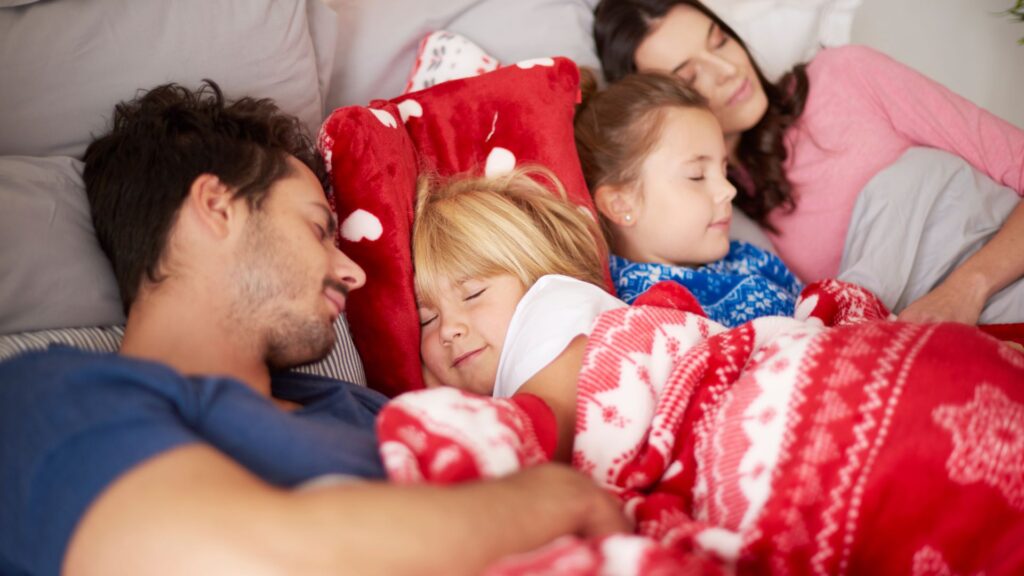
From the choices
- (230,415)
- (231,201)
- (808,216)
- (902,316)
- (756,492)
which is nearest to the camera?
(230,415)

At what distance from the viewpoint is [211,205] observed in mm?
1067

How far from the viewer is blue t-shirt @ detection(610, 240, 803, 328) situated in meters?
1.58

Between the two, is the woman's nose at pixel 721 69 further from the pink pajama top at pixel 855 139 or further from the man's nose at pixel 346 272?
the man's nose at pixel 346 272

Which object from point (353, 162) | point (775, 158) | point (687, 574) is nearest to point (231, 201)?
point (353, 162)

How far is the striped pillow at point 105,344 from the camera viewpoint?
98 cm

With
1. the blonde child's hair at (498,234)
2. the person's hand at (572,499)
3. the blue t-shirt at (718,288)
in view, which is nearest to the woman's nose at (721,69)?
the blue t-shirt at (718,288)

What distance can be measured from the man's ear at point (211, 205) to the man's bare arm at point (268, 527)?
1.44ft

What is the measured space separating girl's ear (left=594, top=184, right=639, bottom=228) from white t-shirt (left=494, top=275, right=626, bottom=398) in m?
0.44

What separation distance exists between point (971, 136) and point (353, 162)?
4.78 ft

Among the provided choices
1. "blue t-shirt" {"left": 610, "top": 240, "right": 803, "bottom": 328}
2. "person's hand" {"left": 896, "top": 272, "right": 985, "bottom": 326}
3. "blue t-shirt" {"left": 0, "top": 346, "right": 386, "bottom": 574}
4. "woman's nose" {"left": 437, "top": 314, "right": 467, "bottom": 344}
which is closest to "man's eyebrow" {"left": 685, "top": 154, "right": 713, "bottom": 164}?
"blue t-shirt" {"left": 610, "top": 240, "right": 803, "bottom": 328}

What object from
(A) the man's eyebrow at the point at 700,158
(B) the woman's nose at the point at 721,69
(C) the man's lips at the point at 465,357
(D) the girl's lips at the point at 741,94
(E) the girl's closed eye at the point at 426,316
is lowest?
(C) the man's lips at the point at 465,357

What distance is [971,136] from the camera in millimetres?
1815

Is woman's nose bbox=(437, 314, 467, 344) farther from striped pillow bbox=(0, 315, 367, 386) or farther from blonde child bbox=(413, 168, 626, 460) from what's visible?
striped pillow bbox=(0, 315, 367, 386)

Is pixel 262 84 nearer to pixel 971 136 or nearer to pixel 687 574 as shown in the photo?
pixel 687 574
